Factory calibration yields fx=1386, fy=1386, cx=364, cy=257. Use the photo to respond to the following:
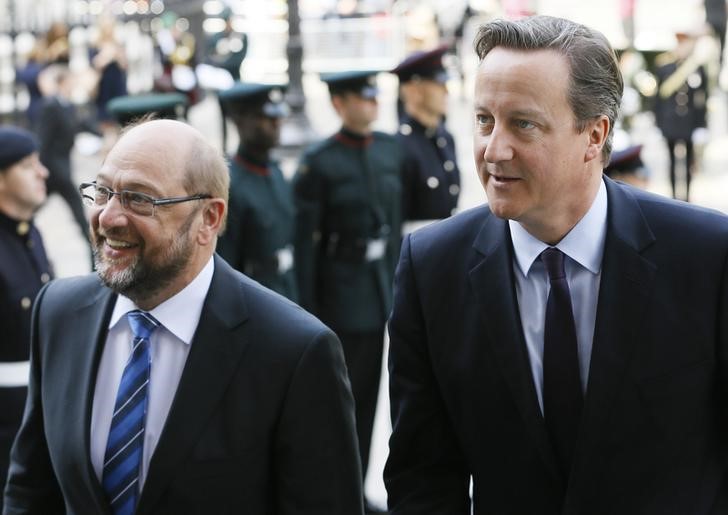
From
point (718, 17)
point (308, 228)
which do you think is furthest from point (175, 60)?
point (308, 228)

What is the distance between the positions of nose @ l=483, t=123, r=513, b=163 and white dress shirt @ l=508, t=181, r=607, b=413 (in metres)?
0.25

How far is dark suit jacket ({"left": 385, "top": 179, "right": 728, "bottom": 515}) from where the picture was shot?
2.74 metres

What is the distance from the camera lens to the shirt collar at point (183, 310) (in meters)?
3.01

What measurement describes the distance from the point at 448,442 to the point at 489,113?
731 millimetres

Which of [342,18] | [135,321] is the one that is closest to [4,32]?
[342,18]

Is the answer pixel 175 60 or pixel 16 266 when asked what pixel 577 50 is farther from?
pixel 175 60

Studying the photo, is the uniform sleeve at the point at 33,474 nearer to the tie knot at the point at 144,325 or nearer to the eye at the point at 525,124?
the tie knot at the point at 144,325

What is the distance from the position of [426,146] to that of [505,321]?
4.60 m

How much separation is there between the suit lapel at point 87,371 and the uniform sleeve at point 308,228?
3390 millimetres

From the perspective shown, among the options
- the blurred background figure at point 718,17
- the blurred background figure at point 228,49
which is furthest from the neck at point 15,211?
the blurred background figure at point 718,17

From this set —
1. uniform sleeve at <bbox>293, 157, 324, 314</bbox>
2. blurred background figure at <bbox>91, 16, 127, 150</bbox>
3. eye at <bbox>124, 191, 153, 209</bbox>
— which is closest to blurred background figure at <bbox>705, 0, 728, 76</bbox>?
blurred background figure at <bbox>91, 16, 127, 150</bbox>

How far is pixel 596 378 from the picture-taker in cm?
274

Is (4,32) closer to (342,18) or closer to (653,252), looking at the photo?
(342,18)

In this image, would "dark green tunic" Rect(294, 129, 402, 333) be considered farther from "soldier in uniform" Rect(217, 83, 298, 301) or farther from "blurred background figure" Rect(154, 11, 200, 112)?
"blurred background figure" Rect(154, 11, 200, 112)
